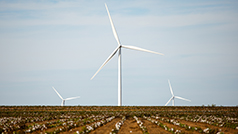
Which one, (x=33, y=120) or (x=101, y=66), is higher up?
(x=101, y=66)

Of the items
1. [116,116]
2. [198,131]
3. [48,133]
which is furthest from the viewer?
[116,116]

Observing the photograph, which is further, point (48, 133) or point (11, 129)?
point (11, 129)

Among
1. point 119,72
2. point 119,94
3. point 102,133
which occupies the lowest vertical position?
point 102,133

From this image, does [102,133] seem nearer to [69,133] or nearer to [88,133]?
[88,133]

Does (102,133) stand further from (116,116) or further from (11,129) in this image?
(116,116)

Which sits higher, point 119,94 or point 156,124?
point 119,94

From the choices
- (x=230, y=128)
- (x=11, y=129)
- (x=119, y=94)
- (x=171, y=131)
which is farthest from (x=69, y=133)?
(x=119, y=94)

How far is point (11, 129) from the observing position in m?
30.8

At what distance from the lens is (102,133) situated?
1112 inches

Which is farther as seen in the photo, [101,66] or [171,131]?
[101,66]

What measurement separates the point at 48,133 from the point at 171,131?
11295 millimetres

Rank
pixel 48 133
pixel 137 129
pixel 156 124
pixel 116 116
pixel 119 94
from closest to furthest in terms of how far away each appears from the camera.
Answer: pixel 48 133 → pixel 137 129 → pixel 156 124 → pixel 116 116 → pixel 119 94

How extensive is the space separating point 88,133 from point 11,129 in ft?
27.1

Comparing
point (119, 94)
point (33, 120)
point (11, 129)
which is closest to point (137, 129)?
point (11, 129)
